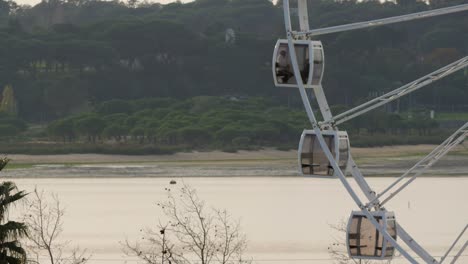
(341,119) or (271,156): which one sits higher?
(341,119)

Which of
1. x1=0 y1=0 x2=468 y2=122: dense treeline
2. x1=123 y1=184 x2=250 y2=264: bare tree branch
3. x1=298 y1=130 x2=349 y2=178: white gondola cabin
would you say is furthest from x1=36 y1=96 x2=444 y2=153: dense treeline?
x1=298 y1=130 x2=349 y2=178: white gondola cabin

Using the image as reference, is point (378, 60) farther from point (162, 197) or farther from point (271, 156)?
point (162, 197)

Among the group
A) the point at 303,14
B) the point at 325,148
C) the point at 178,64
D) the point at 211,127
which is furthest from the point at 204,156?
the point at 325,148

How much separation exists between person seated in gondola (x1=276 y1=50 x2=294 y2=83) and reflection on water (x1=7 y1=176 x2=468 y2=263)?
26.9 metres

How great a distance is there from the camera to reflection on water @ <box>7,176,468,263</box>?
58.7 metres

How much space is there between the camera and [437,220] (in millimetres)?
70500

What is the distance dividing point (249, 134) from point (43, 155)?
1993 centimetres

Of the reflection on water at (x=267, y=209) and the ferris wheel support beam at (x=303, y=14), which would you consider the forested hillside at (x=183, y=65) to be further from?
the ferris wheel support beam at (x=303, y=14)

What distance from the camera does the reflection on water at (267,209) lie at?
5866cm

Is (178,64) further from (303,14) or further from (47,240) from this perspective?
(303,14)

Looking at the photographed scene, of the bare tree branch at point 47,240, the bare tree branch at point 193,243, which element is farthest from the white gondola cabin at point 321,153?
the bare tree branch at point 47,240

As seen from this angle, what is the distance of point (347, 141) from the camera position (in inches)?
965

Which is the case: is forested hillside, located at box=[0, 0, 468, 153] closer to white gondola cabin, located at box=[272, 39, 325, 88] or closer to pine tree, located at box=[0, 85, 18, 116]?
pine tree, located at box=[0, 85, 18, 116]

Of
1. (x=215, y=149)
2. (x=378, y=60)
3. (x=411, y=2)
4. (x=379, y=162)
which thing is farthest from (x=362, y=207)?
(x=411, y=2)
